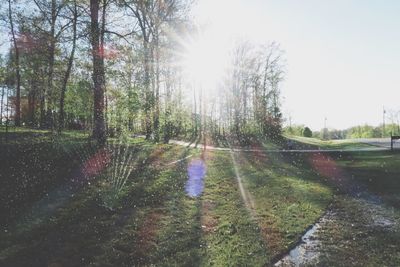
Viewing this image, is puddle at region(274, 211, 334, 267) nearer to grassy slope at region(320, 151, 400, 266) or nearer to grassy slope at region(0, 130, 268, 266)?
grassy slope at region(320, 151, 400, 266)

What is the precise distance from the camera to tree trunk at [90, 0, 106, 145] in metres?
21.9

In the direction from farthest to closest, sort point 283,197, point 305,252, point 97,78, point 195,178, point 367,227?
point 97,78, point 195,178, point 283,197, point 367,227, point 305,252

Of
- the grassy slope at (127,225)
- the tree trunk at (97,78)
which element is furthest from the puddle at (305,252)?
the tree trunk at (97,78)

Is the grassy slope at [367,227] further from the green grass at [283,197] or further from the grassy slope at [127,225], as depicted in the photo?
the grassy slope at [127,225]

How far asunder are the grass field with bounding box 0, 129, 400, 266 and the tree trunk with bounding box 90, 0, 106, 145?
1115mm

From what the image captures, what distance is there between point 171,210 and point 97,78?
1054 centimetres

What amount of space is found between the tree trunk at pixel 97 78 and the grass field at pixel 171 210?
3.66ft

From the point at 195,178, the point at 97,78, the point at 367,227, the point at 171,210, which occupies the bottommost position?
the point at 367,227

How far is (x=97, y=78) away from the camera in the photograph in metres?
22.0

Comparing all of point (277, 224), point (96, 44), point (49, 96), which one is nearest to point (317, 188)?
point (277, 224)

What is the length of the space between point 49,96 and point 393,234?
27964mm

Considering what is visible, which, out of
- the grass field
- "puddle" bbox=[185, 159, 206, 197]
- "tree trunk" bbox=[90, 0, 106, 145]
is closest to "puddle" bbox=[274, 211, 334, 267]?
the grass field

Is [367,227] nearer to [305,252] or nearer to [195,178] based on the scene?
[305,252]

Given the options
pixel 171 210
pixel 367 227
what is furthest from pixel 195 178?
pixel 367 227
